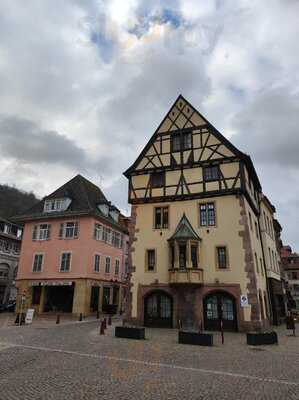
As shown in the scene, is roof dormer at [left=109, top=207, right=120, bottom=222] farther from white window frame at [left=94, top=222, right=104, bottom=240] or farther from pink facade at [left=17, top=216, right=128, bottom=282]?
pink facade at [left=17, top=216, right=128, bottom=282]

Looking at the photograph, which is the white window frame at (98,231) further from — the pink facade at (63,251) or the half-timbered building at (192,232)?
the half-timbered building at (192,232)

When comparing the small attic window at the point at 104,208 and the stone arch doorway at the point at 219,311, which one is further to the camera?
the small attic window at the point at 104,208

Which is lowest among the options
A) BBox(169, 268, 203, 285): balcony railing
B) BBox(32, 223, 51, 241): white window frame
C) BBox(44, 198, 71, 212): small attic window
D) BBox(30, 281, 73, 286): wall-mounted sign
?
BBox(169, 268, 203, 285): balcony railing

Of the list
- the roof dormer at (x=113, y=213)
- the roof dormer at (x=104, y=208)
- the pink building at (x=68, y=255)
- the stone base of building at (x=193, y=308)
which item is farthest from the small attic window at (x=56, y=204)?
the stone base of building at (x=193, y=308)

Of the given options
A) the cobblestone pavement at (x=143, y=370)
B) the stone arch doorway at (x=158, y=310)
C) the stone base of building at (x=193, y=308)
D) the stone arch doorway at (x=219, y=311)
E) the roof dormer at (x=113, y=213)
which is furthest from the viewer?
the roof dormer at (x=113, y=213)

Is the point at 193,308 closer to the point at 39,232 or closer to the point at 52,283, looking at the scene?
the point at 52,283

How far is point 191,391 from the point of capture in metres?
8.48

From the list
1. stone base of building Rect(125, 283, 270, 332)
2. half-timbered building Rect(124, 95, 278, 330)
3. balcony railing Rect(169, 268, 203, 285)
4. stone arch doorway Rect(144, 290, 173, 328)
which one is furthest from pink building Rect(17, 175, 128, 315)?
balcony railing Rect(169, 268, 203, 285)

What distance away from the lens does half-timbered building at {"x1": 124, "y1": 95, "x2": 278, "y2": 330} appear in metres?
21.8

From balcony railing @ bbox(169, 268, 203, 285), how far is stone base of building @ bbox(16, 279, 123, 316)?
1348cm

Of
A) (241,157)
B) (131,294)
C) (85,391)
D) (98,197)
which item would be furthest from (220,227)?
(98,197)

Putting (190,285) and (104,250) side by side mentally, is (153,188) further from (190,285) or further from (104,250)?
(104,250)

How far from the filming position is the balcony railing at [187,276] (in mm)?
21875

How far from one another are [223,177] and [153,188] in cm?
583
